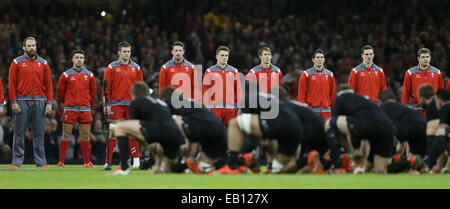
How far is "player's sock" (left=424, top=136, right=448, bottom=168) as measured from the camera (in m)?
10.6

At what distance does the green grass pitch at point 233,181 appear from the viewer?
8.53 m


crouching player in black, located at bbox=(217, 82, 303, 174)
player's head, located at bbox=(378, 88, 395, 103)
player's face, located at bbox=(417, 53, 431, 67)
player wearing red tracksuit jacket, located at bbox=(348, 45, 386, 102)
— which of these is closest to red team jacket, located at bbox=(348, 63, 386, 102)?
player wearing red tracksuit jacket, located at bbox=(348, 45, 386, 102)

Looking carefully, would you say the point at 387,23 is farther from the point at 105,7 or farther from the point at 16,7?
the point at 16,7

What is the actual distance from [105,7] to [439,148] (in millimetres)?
14935

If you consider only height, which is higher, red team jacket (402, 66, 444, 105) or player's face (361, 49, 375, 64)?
player's face (361, 49, 375, 64)

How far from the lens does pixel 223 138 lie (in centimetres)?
1078

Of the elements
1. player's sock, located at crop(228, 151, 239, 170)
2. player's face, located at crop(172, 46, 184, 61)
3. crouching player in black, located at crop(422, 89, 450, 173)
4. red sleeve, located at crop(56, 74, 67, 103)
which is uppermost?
player's face, located at crop(172, 46, 184, 61)

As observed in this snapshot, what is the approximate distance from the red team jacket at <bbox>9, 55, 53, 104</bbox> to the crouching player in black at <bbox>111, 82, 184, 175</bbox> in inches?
157

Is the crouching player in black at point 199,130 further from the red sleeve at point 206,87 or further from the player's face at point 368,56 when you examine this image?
the player's face at point 368,56

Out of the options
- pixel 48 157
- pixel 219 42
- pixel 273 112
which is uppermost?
pixel 219 42

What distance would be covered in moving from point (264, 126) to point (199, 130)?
2.93 feet

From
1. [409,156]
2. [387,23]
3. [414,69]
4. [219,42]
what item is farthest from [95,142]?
[387,23]

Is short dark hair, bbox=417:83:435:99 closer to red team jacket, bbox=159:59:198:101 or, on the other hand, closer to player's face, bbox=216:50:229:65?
player's face, bbox=216:50:229:65

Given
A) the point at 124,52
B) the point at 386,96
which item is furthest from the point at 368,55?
the point at 124,52
